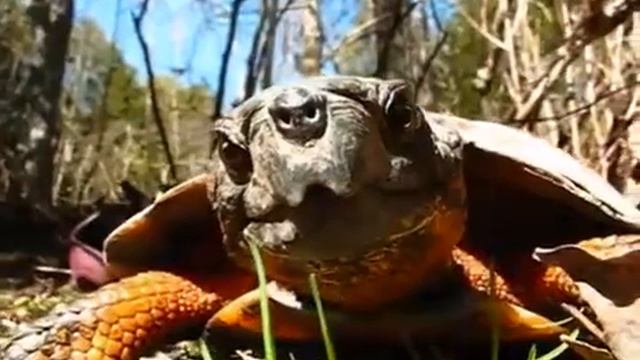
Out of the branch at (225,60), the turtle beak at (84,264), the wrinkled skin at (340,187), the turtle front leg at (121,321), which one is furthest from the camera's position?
the branch at (225,60)

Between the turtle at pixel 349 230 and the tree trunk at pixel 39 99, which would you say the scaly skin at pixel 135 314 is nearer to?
the turtle at pixel 349 230

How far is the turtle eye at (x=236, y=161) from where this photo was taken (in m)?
1.07

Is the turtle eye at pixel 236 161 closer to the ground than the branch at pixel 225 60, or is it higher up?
higher up

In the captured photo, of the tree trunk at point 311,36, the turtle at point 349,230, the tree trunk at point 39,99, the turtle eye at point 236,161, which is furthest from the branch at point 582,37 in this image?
the tree trunk at point 311,36

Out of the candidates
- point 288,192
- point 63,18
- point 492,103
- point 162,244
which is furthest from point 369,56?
point 288,192

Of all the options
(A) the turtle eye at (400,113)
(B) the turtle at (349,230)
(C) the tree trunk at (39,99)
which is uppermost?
(A) the turtle eye at (400,113)

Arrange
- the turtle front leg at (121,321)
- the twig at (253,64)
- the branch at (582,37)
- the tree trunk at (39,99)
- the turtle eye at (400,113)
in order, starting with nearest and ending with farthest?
the turtle eye at (400,113)
the turtle front leg at (121,321)
the branch at (582,37)
the twig at (253,64)
the tree trunk at (39,99)

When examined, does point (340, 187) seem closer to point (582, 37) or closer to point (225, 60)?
point (582, 37)

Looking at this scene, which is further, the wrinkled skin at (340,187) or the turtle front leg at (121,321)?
the turtle front leg at (121,321)

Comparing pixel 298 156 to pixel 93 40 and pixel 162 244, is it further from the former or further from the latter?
pixel 93 40

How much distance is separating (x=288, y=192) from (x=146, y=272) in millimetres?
552

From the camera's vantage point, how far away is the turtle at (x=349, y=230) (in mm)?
969

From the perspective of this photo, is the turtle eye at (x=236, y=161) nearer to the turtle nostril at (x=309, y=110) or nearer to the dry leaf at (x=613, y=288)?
the turtle nostril at (x=309, y=110)

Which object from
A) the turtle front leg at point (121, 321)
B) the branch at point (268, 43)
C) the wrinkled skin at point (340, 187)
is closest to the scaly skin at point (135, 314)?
the turtle front leg at point (121, 321)
